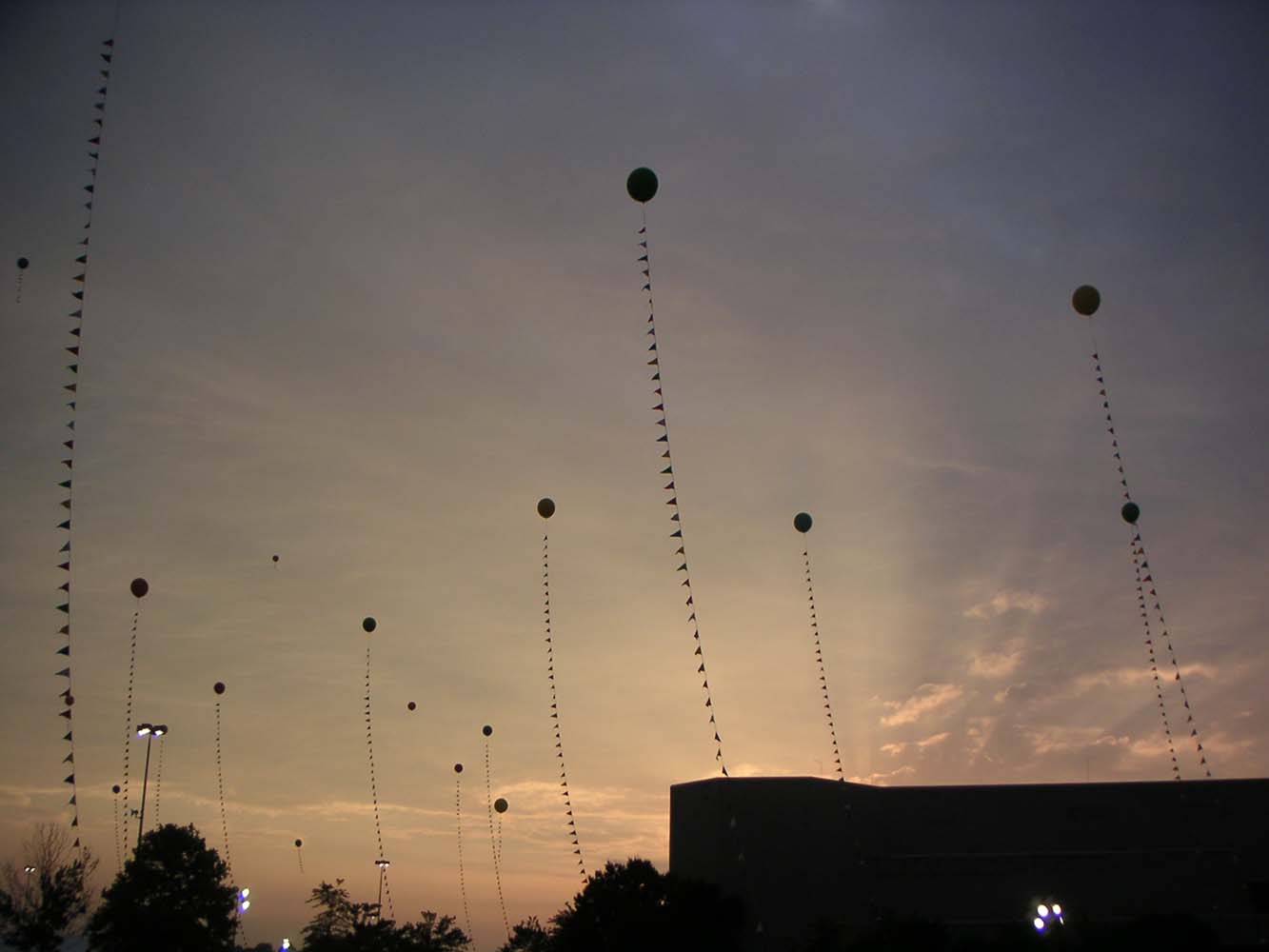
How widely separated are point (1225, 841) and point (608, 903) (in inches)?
891

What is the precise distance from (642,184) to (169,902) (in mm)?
37296

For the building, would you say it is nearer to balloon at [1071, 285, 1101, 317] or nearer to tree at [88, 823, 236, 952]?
tree at [88, 823, 236, 952]

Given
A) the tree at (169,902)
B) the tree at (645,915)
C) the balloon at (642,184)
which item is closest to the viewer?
the balloon at (642,184)

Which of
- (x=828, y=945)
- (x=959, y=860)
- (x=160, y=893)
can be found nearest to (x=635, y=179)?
(x=828, y=945)

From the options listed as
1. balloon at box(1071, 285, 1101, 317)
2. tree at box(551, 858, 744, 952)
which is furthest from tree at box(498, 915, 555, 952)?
balloon at box(1071, 285, 1101, 317)

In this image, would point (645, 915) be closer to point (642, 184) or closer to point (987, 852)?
point (987, 852)

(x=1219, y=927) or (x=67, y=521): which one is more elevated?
(x=67, y=521)

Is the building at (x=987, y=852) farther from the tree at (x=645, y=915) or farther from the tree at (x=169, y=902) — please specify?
the tree at (x=169, y=902)

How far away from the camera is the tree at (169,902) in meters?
36.0

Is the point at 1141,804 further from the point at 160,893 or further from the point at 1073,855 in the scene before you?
the point at 160,893

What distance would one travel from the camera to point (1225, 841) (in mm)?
33875

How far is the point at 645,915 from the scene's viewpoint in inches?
1294

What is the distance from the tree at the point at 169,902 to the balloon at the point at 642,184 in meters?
33.4

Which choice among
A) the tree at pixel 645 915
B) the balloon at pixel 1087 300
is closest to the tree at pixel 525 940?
the tree at pixel 645 915
